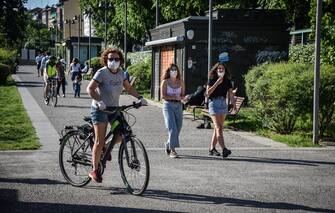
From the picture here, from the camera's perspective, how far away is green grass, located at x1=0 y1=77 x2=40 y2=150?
459 inches

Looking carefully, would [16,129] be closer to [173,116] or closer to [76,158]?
[173,116]

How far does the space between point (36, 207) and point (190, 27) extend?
14.8 m

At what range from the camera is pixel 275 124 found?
13938 mm

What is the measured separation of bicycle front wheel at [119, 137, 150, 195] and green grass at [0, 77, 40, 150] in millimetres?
4216

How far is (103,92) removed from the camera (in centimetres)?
770

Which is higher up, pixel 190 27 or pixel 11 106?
pixel 190 27

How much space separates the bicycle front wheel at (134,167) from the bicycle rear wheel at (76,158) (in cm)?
60

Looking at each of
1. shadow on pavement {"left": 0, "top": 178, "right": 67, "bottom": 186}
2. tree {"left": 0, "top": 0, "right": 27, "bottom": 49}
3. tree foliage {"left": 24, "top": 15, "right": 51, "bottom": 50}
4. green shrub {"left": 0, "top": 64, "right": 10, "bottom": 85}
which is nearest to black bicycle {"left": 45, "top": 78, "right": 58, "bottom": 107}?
shadow on pavement {"left": 0, "top": 178, "right": 67, "bottom": 186}

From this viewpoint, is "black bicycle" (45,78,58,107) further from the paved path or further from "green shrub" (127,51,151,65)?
"green shrub" (127,51,151,65)

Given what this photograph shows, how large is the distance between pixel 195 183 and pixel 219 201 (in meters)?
1.08

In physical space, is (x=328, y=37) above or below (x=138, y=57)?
above

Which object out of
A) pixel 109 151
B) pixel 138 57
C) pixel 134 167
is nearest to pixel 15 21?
pixel 138 57

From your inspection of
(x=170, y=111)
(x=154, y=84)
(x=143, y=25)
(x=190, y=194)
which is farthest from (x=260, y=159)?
(x=143, y=25)

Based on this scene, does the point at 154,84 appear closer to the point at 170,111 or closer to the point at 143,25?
the point at 170,111
